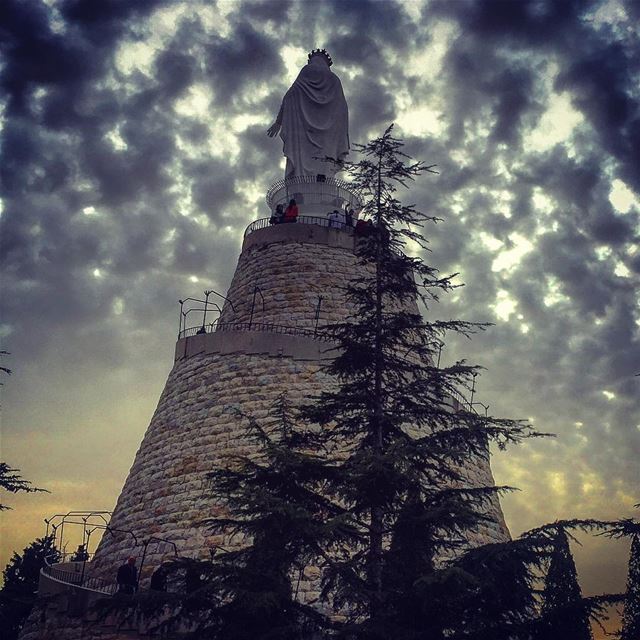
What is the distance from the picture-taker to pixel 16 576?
99.6 ft

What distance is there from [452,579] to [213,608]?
3.31 metres

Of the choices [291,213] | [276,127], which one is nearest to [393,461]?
[291,213]

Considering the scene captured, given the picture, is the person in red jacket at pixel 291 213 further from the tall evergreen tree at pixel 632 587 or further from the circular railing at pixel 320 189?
the tall evergreen tree at pixel 632 587

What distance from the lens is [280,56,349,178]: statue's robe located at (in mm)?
34844

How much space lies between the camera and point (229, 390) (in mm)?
23859

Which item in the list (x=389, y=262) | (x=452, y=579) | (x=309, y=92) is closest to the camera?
(x=452, y=579)

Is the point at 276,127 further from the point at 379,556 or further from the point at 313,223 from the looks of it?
the point at 379,556

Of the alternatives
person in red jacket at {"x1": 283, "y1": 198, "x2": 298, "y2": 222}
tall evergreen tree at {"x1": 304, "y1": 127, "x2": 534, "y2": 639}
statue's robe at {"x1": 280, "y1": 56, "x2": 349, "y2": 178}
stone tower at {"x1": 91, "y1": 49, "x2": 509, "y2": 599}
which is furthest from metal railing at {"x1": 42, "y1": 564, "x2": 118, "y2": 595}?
statue's robe at {"x1": 280, "y1": 56, "x2": 349, "y2": 178}

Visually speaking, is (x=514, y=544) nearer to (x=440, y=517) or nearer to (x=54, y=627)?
(x=440, y=517)

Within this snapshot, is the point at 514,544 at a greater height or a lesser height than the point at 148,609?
greater

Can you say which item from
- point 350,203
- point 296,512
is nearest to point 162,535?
point 296,512

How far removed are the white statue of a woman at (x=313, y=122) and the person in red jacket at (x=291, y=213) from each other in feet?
11.2

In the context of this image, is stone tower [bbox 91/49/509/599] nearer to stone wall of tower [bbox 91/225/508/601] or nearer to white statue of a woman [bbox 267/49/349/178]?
stone wall of tower [bbox 91/225/508/601]

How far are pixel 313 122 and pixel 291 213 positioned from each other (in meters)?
6.43
